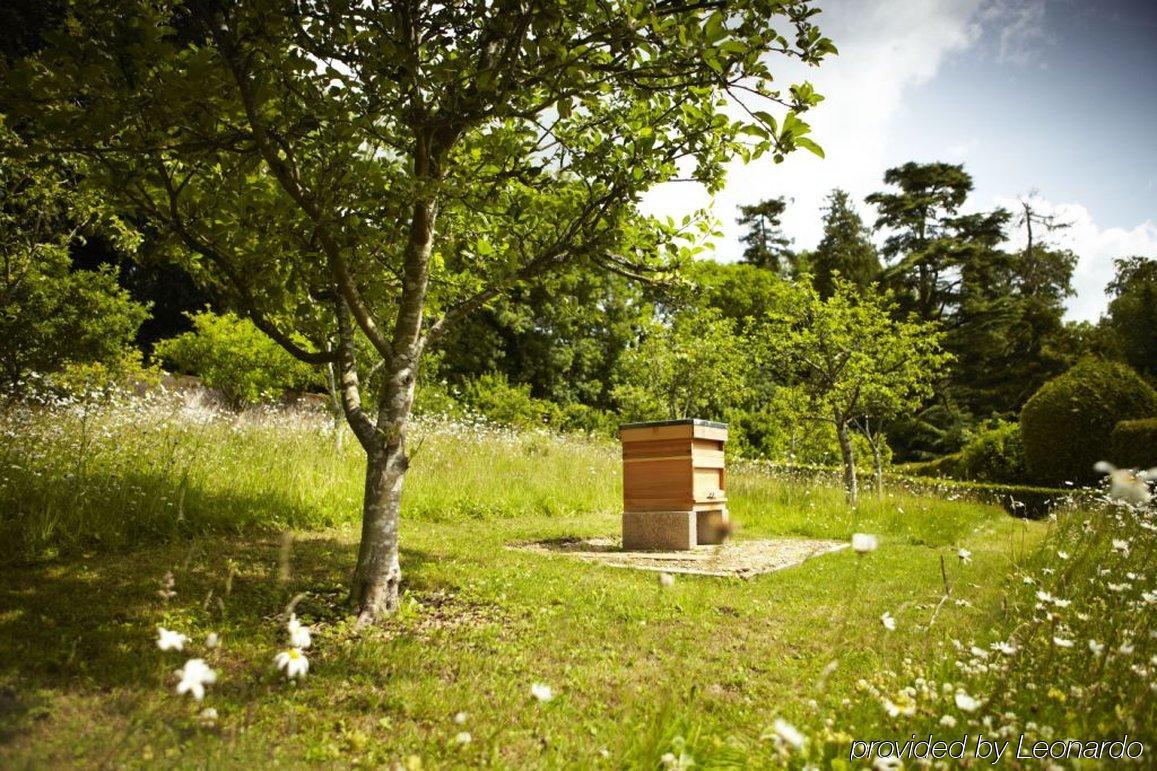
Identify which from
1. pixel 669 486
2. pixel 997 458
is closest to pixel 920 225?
pixel 997 458

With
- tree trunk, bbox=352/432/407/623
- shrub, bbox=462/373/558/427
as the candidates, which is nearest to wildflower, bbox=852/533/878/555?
tree trunk, bbox=352/432/407/623

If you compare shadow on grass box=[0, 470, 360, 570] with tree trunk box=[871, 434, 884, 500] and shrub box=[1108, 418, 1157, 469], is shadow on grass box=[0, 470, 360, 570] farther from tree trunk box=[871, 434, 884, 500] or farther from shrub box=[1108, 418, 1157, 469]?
shrub box=[1108, 418, 1157, 469]

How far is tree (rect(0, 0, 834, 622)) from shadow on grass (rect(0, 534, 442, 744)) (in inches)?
27.0

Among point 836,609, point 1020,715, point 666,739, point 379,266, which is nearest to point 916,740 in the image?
point 1020,715

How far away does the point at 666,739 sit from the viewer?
257 cm

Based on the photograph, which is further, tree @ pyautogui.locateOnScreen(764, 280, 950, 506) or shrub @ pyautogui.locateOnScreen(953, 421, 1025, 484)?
shrub @ pyautogui.locateOnScreen(953, 421, 1025, 484)

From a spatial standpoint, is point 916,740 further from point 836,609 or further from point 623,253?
point 623,253

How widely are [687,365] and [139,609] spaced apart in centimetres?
1561

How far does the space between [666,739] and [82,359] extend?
16605 millimetres

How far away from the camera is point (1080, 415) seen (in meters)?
16.9

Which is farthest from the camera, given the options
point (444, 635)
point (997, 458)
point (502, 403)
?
point (502, 403)

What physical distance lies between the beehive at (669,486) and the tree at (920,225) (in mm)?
27925

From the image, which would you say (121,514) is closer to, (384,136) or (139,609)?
(139,609)

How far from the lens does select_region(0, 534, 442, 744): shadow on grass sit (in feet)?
9.36
